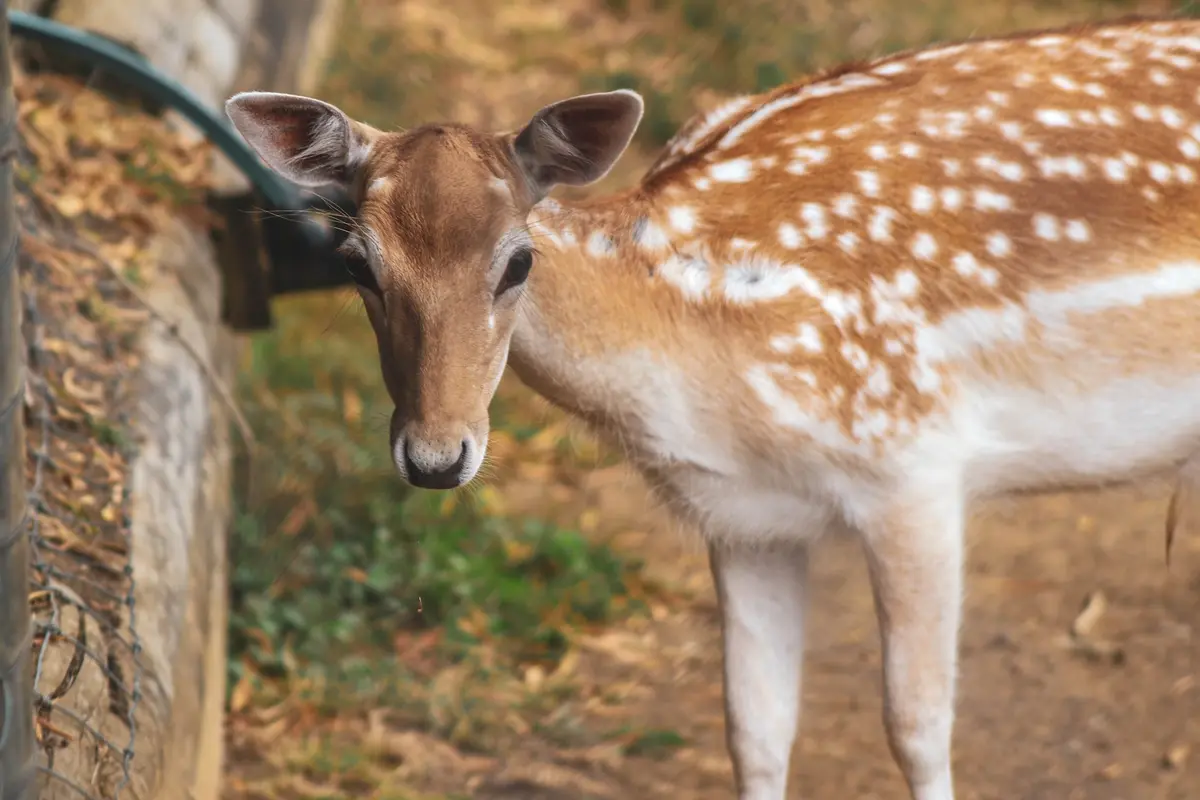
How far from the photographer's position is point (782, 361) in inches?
141

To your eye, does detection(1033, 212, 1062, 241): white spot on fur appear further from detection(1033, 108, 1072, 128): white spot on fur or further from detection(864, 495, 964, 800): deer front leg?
detection(864, 495, 964, 800): deer front leg

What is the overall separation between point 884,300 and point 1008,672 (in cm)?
200

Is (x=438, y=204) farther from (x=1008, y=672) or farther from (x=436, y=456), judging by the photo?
(x=1008, y=672)

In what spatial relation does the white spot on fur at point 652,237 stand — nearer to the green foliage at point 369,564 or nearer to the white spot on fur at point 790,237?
the white spot on fur at point 790,237

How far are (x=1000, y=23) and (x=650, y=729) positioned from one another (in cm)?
587

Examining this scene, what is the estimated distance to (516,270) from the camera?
3.38m

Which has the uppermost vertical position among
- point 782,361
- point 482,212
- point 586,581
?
point 482,212

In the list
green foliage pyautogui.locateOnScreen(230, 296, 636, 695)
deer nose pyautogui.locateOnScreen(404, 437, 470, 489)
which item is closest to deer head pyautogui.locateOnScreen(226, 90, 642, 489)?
deer nose pyautogui.locateOnScreen(404, 437, 470, 489)

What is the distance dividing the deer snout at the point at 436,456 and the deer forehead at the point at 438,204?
34 centimetres

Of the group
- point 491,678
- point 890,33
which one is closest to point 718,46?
point 890,33

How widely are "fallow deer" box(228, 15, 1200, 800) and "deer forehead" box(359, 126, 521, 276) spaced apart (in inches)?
1.5

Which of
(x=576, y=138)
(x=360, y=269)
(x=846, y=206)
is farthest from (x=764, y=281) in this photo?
(x=360, y=269)

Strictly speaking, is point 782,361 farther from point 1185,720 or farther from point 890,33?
point 890,33

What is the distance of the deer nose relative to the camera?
10.4 ft
